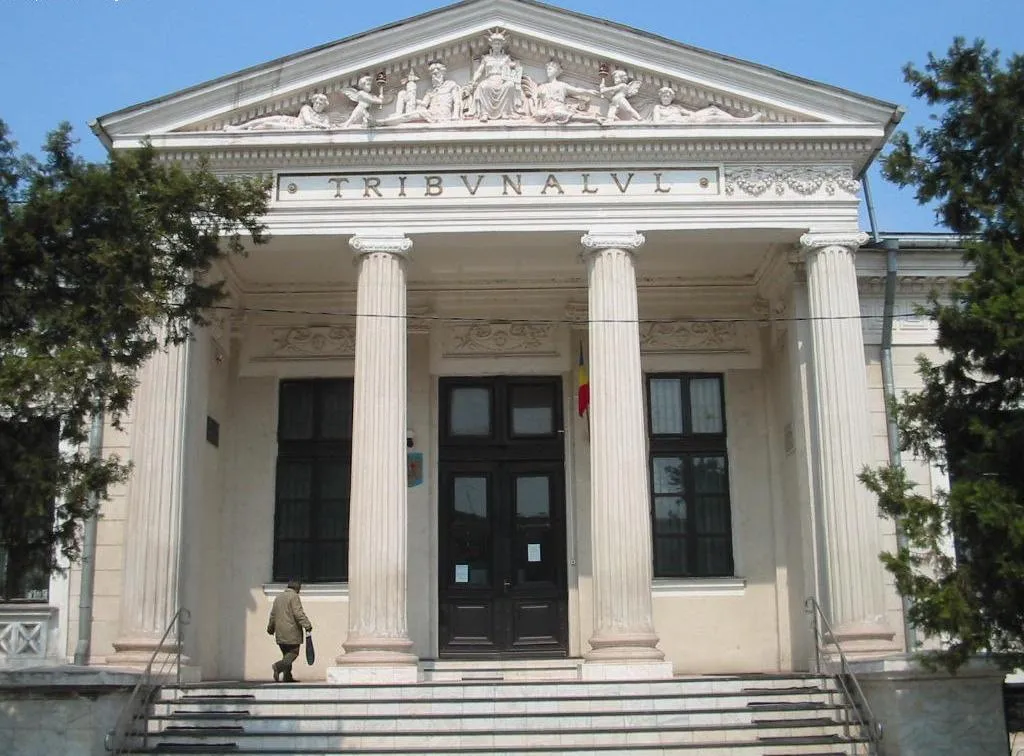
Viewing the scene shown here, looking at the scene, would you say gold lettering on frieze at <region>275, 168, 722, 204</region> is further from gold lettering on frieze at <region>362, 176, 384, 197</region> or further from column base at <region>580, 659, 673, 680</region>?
column base at <region>580, 659, 673, 680</region>

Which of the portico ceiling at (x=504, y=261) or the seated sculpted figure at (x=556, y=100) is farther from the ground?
the seated sculpted figure at (x=556, y=100)

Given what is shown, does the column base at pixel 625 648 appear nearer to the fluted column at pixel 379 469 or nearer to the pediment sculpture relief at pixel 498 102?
the fluted column at pixel 379 469

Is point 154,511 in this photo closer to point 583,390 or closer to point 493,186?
point 493,186

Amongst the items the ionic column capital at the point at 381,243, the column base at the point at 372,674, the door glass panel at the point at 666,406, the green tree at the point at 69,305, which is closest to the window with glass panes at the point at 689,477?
the door glass panel at the point at 666,406

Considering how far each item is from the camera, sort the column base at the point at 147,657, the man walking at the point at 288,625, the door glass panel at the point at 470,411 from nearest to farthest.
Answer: the column base at the point at 147,657
the man walking at the point at 288,625
the door glass panel at the point at 470,411

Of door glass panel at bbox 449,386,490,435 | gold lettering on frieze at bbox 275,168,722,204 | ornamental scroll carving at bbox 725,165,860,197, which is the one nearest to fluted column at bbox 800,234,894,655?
ornamental scroll carving at bbox 725,165,860,197

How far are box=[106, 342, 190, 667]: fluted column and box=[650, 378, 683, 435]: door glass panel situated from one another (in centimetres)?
698

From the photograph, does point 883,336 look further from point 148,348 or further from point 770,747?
point 148,348

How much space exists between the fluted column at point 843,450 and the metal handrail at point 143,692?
7.73 metres

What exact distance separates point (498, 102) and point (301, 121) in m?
2.54

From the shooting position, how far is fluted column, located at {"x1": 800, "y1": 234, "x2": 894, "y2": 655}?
14062 mm

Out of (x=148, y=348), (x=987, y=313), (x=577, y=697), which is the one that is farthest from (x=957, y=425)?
(x=148, y=348)

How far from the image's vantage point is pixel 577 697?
12.6m

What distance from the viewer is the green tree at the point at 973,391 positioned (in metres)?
8.84
